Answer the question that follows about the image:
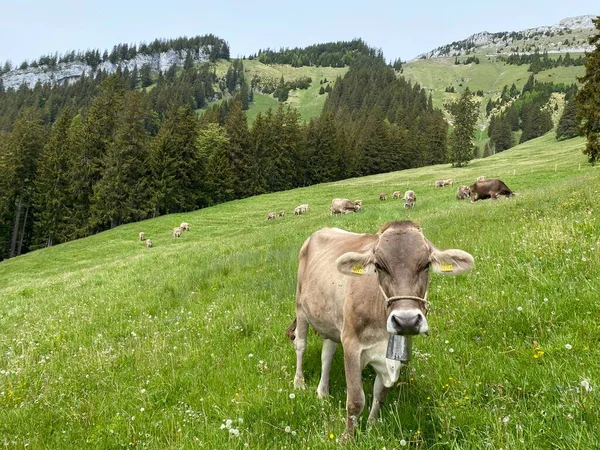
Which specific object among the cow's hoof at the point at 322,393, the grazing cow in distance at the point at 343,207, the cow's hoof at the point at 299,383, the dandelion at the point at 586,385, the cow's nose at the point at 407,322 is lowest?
the grazing cow in distance at the point at 343,207

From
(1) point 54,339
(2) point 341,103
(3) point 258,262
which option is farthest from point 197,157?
(2) point 341,103

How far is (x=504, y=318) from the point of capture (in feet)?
18.7

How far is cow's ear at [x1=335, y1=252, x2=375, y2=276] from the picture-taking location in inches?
160

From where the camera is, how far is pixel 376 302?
4.30 m

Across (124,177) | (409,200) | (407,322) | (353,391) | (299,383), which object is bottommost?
(409,200)

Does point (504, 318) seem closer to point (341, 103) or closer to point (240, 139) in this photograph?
point (240, 139)

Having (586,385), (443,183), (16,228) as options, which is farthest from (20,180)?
(586,385)

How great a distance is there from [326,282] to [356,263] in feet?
5.15

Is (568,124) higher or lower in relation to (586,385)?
higher

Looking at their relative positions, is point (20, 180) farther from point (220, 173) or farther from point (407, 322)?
point (407, 322)

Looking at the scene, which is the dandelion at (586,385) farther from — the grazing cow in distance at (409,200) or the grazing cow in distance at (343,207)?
the grazing cow in distance at (343,207)

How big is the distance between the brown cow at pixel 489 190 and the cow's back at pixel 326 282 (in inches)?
1059

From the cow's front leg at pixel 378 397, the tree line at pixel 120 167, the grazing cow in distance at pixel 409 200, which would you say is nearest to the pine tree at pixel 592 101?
the grazing cow in distance at pixel 409 200

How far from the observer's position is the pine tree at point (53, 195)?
59469 mm
